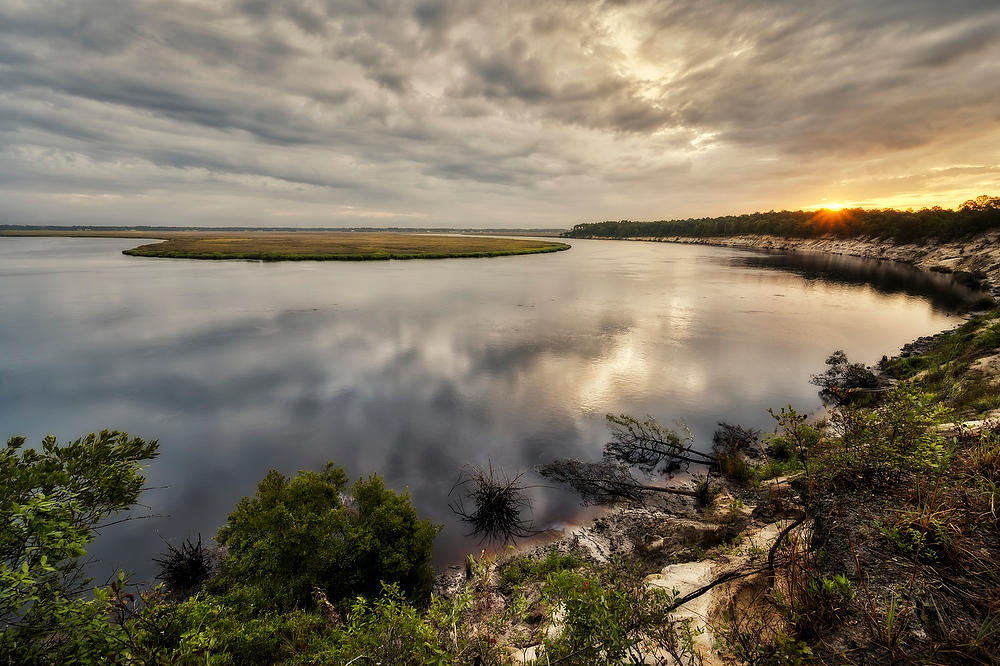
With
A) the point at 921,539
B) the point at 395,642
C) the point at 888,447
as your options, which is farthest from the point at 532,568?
the point at 888,447

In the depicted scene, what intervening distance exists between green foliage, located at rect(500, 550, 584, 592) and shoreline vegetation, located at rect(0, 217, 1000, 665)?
2.6 inches

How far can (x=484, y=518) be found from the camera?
14.5 m

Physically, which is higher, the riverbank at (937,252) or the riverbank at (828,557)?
the riverbank at (937,252)

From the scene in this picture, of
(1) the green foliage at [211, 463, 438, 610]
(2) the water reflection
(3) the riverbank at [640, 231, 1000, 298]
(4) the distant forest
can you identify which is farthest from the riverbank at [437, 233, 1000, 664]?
(4) the distant forest

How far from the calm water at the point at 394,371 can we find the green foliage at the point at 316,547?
3.33 m

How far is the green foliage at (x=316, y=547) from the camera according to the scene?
379 inches

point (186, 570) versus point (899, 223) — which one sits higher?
point (899, 223)

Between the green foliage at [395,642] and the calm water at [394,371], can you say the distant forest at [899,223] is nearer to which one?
the calm water at [394,371]

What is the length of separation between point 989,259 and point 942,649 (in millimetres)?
126479

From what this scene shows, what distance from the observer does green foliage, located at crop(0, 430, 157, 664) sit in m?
4.63

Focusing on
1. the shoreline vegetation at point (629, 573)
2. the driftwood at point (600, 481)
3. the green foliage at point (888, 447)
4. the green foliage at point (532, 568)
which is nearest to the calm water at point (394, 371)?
the driftwood at point (600, 481)

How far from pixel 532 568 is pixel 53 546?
10.5m

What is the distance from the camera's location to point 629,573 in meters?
9.16

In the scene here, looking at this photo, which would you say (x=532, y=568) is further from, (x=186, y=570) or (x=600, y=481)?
(x=186, y=570)
